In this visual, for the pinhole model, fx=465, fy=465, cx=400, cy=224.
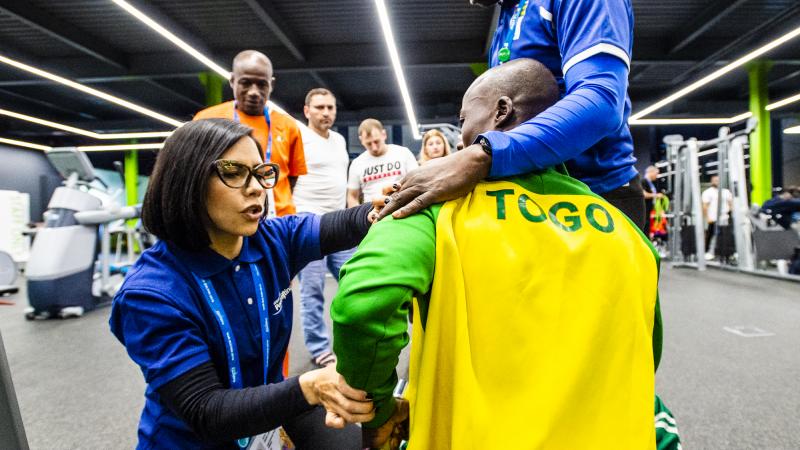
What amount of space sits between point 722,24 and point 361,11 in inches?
222

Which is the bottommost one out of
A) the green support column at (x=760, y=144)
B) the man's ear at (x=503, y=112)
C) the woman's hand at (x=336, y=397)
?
the woman's hand at (x=336, y=397)

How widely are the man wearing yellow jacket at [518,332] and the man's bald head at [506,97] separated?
0.59 ft

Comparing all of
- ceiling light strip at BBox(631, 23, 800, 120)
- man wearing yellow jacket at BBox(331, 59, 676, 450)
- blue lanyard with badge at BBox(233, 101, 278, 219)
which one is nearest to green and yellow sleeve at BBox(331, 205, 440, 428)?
man wearing yellow jacket at BBox(331, 59, 676, 450)

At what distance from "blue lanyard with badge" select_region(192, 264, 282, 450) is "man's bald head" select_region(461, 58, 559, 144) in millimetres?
516

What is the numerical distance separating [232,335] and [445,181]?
0.50 metres

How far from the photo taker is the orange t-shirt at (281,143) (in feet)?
5.88

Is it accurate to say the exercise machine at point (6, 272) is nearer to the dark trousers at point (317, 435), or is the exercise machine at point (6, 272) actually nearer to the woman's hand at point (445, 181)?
the dark trousers at point (317, 435)

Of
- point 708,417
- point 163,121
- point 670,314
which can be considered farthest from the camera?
point 163,121

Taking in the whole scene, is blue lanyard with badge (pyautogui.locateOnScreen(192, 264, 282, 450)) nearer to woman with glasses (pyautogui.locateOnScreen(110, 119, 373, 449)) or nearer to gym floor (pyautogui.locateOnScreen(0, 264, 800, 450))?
woman with glasses (pyautogui.locateOnScreen(110, 119, 373, 449))

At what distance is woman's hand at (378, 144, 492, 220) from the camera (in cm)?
61

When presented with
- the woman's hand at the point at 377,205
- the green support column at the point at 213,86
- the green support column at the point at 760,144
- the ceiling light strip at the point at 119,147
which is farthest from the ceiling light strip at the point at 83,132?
the green support column at the point at 760,144

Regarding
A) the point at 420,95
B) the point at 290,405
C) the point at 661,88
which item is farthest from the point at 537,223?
the point at 661,88

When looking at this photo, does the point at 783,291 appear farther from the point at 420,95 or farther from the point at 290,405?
the point at 420,95

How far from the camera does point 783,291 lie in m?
4.08
